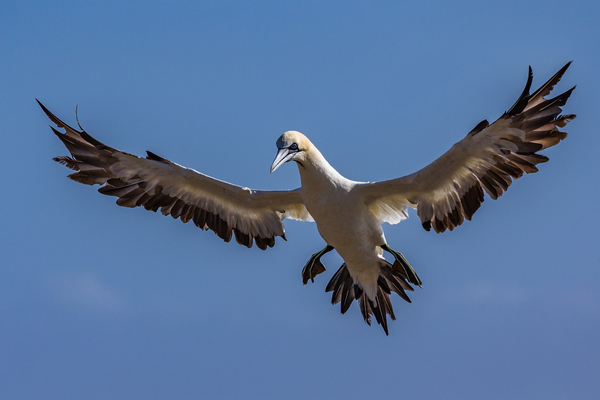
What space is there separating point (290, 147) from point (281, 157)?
9.5 inches

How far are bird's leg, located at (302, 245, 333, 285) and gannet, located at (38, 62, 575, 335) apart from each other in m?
0.02

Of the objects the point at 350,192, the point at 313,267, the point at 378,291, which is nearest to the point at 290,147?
the point at 350,192

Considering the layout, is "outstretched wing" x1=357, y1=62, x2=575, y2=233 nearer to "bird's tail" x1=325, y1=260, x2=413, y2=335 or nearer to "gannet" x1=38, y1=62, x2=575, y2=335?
"gannet" x1=38, y1=62, x2=575, y2=335

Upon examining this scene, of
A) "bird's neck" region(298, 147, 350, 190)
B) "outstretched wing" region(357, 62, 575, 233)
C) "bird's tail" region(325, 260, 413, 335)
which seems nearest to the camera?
"outstretched wing" region(357, 62, 575, 233)

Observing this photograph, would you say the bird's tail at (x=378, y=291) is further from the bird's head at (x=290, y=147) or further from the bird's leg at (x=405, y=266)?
the bird's head at (x=290, y=147)

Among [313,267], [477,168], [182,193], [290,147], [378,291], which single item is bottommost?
[378,291]

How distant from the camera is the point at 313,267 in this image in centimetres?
1381

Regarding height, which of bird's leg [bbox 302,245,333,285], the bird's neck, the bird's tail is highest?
the bird's neck

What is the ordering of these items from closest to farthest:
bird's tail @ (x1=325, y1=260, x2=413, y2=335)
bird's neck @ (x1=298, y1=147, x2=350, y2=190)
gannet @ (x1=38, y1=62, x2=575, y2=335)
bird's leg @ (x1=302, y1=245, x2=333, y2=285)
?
gannet @ (x1=38, y1=62, x2=575, y2=335) → bird's neck @ (x1=298, y1=147, x2=350, y2=190) → bird's tail @ (x1=325, y1=260, x2=413, y2=335) → bird's leg @ (x1=302, y1=245, x2=333, y2=285)

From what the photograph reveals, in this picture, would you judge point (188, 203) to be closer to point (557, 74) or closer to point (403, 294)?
point (403, 294)

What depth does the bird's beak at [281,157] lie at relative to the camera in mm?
11781

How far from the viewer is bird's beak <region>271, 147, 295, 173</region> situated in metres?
11.8

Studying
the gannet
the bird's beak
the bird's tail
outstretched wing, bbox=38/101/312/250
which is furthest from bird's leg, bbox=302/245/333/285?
the bird's beak

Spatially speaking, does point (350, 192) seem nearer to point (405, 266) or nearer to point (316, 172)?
point (316, 172)
